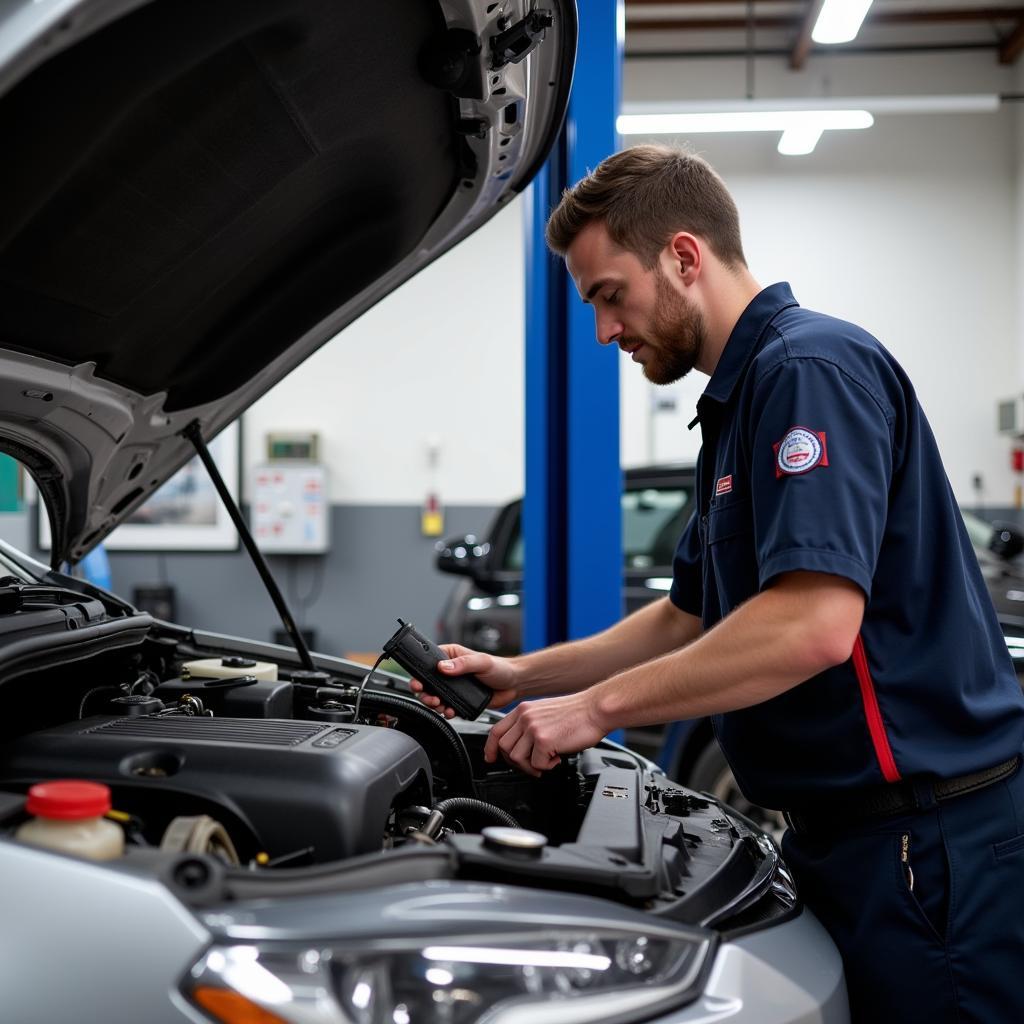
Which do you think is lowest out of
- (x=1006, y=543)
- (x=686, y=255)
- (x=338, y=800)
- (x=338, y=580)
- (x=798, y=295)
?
(x=338, y=580)

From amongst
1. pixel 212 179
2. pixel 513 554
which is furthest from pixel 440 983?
pixel 513 554

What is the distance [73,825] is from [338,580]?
656 cm

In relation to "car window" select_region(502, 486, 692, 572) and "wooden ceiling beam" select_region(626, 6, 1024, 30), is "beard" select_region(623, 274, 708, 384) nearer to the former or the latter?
"car window" select_region(502, 486, 692, 572)

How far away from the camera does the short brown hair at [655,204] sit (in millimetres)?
1484

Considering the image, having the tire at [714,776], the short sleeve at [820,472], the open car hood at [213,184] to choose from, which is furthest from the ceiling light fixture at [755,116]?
the short sleeve at [820,472]

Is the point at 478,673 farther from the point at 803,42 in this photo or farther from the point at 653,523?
the point at 803,42

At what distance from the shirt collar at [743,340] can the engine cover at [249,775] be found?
0.66 m

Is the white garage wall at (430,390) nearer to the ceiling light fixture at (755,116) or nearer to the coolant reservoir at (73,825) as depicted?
the ceiling light fixture at (755,116)

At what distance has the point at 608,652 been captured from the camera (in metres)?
1.89

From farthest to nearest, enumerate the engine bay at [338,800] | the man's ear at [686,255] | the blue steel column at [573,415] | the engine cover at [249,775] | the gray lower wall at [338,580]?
the gray lower wall at [338,580]
the blue steel column at [573,415]
the man's ear at [686,255]
the engine cover at [249,775]
the engine bay at [338,800]

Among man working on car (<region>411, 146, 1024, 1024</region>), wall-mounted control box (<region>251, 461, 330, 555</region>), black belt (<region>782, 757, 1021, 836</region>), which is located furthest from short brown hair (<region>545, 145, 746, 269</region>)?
wall-mounted control box (<region>251, 461, 330, 555</region>)

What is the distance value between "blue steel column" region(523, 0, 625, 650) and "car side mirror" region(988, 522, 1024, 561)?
5.63 feet

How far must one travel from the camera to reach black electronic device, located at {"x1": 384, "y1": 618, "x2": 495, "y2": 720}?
1.66 meters

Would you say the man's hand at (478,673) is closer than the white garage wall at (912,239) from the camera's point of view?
Yes
